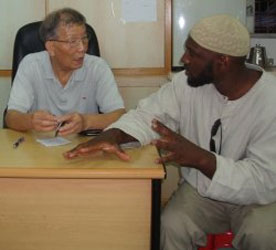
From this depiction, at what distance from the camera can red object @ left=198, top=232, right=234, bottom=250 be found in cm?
160

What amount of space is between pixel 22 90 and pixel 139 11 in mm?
1176

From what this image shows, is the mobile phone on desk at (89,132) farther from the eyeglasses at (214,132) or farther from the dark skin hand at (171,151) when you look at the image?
the eyeglasses at (214,132)

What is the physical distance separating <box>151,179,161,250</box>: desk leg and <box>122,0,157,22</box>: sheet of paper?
1.85 m

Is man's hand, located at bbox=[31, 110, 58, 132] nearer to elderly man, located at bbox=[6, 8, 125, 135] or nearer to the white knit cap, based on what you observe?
elderly man, located at bbox=[6, 8, 125, 135]

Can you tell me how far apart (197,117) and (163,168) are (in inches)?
18.1

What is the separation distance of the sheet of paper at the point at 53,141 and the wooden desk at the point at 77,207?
20 centimetres

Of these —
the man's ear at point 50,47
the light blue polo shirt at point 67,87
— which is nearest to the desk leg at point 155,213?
the light blue polo shirt at point 67,87

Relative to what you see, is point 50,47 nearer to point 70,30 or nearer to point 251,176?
point 70,30

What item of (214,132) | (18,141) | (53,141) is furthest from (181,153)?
(18,141)

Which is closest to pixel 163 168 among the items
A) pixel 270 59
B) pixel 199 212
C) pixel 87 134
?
pixel 199 212

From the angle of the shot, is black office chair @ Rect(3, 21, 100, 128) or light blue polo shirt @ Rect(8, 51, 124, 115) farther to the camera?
black office chair @ Rect(3, 21, 100, 128)

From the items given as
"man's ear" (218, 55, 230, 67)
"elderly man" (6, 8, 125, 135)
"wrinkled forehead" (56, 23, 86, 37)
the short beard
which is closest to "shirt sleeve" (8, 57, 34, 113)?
Answer: "elderly man" (6, 8, 125, 135)

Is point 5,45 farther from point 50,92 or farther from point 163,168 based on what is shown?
point 163,168

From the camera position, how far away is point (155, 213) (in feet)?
4.01
